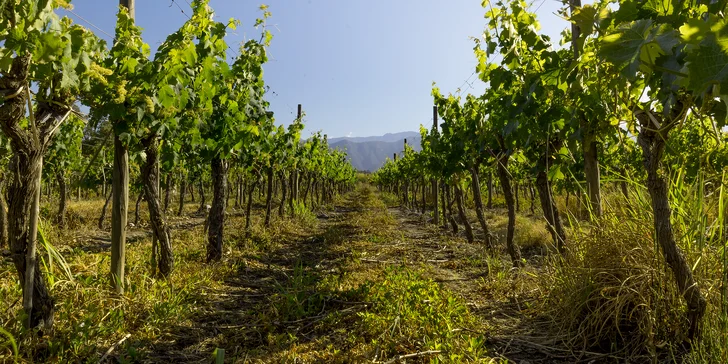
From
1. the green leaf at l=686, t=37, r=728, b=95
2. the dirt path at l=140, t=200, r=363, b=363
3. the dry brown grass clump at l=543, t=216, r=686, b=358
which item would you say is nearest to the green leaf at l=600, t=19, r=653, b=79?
the green leaf at l=686, t=37, r=728, b=95

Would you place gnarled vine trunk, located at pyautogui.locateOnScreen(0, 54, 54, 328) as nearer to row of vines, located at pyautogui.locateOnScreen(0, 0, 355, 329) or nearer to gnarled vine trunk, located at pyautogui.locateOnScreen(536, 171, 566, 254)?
row of vines, located at pyautogui.locateOnScreen(0, 0, 355, 329)

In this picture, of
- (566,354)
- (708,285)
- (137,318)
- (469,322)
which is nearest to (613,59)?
(708,285)

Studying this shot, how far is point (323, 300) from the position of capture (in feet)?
14.8

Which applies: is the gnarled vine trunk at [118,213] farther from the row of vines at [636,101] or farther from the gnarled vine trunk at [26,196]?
the row of vines at [636,101]

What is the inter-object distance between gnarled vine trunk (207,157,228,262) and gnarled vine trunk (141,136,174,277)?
141 cm

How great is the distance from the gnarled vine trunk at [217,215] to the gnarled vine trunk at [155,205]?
1.41 m

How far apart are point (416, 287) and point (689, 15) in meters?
3.25

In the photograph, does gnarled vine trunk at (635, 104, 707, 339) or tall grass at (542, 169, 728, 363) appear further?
tall grass at (542, 169, 728, 363)

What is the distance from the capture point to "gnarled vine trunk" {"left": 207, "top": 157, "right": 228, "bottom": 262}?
666cm

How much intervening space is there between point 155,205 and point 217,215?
1883 mm

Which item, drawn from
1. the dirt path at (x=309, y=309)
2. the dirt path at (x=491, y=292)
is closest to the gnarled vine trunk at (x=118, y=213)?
the dirt path at (x=309, y=309)

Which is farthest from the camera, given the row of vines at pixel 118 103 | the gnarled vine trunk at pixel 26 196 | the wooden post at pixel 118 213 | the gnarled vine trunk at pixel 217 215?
the gnarled vine trunk at pixel 217 215

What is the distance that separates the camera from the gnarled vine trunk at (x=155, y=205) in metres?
4.78

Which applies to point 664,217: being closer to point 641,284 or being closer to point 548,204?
point 641,284
